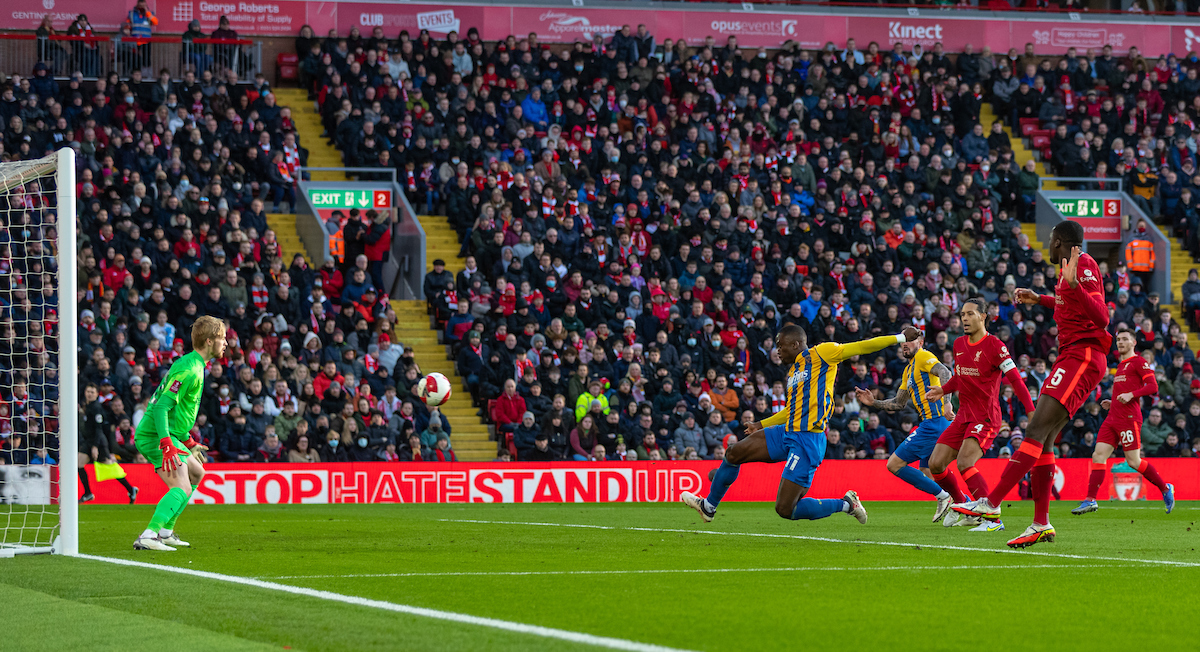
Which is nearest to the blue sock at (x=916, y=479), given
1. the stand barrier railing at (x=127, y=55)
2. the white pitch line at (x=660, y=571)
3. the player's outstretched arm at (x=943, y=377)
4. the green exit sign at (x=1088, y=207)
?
the player's outstretched arm at (x=943, y=377)

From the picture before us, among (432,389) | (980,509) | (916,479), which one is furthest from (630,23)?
(432,389)

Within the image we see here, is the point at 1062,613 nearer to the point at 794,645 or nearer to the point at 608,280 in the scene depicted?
the point at 794,645

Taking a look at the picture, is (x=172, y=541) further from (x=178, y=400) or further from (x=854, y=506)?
(x=854, y=506)

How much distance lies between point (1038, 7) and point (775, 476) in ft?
69.0

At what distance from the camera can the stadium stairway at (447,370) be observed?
994 inches

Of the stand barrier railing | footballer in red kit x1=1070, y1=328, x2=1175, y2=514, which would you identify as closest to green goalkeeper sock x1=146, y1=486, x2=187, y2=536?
footballer in red kit x1=1070, y1=328, x2=1175, y2=514

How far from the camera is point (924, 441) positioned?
52.2ft

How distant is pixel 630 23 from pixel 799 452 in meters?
25.0

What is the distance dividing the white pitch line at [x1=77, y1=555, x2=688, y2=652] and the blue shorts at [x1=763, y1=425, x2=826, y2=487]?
499 cm

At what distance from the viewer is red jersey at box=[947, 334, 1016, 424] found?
14.7m

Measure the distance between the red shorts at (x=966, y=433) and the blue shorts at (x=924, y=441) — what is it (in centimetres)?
77

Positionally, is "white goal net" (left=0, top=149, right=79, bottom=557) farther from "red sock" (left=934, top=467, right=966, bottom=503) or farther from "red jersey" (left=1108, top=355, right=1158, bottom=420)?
"red jersey" (left=1108, top=355, right=1158, bottom=420)

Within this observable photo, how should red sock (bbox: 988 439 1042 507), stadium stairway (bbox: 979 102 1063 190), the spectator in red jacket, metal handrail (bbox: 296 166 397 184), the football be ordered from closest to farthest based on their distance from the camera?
1. red sock (bbox: 988 439 1042 507)
2. the football
3. the spectator in red jacket
4. metal handrail (bbox: 296 166 397 184)
5. stadium stairway (bbox: 979 102 1063 190)

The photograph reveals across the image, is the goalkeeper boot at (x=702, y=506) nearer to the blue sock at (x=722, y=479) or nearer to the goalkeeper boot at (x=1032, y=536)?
the blue sock at (x=722, y=479)
